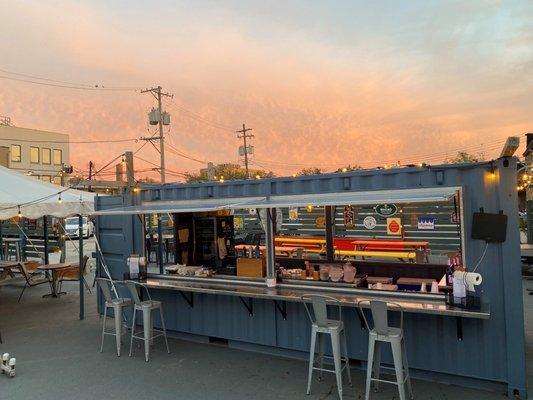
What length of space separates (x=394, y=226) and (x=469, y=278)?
15.8 feet

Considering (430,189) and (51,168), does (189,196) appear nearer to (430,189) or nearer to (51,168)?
(430,189)

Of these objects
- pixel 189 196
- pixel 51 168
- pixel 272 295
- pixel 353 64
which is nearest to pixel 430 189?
pixel 272 295

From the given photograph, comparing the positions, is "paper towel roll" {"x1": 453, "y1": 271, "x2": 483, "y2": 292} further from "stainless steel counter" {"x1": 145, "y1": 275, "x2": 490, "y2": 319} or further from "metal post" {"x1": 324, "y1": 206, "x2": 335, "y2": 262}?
"metal post" {"x1": 324, "y1": 206, "x2": 335, "y2": 262}

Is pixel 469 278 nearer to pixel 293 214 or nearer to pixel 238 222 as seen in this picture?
pixel 293 214

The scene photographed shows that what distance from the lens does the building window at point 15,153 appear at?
3603cm

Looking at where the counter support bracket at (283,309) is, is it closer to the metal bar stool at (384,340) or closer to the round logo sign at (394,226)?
the metal bar stool at (384,340)

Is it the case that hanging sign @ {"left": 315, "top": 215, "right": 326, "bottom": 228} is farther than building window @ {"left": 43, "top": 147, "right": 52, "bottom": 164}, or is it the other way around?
building window @ {"left": 43, "top": 147, "right": 52, "bottom": 164}

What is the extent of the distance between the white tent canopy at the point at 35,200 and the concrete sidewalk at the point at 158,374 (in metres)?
2.23

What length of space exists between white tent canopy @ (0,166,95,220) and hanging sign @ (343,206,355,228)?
4.89 m

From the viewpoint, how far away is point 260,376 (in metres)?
4.94

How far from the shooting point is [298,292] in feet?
17.5

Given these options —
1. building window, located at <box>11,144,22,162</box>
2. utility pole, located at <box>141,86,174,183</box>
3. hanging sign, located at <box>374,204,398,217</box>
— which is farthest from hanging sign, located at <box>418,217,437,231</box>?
building window, located at <box>11,144,22,162</box>

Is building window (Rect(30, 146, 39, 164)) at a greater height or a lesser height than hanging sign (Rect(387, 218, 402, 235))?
greater

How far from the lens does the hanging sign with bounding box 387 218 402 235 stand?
28.9ft
